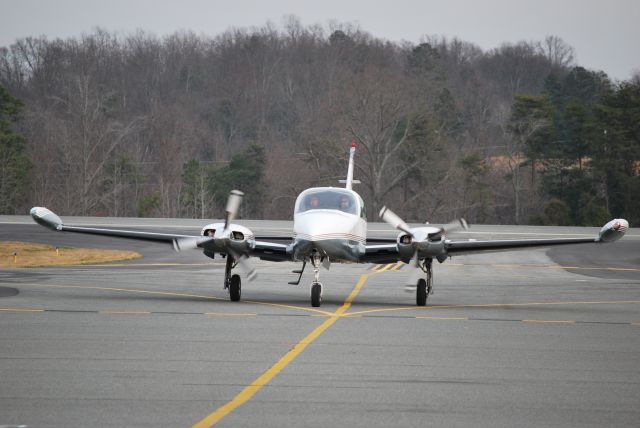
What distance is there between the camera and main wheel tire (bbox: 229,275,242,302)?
22792 mm

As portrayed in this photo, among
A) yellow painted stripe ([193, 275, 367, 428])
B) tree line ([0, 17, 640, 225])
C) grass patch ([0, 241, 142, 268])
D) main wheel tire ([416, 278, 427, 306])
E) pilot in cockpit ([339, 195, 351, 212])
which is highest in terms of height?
tree line ([0, 17, 640, 225])

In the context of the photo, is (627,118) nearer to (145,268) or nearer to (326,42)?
(145,268)

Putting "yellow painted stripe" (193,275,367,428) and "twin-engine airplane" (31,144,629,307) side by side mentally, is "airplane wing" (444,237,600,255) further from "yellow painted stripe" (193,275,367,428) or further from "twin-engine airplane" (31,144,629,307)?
"yellow painted stripe" (193,275,367,428)

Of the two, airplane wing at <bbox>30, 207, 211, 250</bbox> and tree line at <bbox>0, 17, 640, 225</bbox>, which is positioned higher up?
tree line at <bbox>0, 17, 640, 225</bbox>

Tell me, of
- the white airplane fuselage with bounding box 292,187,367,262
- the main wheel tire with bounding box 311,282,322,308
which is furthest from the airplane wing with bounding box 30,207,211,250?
the main wheel tire with bounding box 311,282,322,308

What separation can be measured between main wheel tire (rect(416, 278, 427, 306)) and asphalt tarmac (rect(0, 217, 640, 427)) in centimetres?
40

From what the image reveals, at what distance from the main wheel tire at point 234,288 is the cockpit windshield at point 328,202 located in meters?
2.10

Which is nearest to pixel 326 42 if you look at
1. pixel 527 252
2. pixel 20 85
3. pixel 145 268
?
pixel 20 85

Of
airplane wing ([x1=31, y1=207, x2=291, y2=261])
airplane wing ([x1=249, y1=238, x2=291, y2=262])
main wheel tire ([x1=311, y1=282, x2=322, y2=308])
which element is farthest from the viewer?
airplane wing ([x1=249, y1=238, x2=291, y2=262])

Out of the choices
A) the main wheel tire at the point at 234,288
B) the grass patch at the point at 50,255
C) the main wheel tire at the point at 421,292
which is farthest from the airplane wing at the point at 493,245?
the grass patch at the point at 50,255

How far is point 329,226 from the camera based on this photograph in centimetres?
2169

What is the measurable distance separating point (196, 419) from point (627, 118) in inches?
3088

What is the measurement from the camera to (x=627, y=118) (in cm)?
8275

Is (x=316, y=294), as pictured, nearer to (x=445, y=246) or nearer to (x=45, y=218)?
(x=445, y=246)
